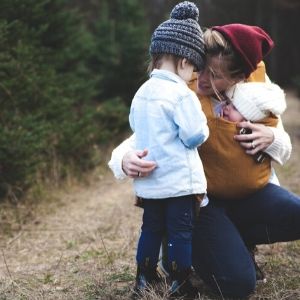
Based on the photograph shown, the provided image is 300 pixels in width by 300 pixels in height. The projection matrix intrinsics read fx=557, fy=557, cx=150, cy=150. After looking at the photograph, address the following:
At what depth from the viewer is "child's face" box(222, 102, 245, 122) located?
3045 mm

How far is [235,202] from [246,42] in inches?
35.5

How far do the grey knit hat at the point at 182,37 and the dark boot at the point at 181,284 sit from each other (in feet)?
3.38

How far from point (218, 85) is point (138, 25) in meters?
6.92

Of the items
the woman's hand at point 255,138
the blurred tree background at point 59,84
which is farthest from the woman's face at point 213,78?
the blurred tree background at point 59,84

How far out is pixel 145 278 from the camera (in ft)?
9.44

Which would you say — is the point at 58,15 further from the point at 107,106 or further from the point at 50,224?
the point at 50,224

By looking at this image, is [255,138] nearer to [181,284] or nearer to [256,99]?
[256,99]

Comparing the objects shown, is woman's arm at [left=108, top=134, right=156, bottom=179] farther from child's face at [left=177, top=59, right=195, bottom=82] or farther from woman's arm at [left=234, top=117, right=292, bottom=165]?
woman's arm at [left=234, top=117, right=292, bottom=165]

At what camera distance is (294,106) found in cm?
1625

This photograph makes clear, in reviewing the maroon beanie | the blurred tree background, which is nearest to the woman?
the maroon beanie

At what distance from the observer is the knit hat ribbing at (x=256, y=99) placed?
2.94 m

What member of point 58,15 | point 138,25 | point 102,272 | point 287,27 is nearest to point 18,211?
point 102,272

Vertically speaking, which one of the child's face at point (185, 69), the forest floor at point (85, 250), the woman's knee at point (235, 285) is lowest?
the forest floor at point (85, 250)

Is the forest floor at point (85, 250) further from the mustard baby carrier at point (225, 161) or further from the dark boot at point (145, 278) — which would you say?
the mustard baby carrier at point (225, 161)
